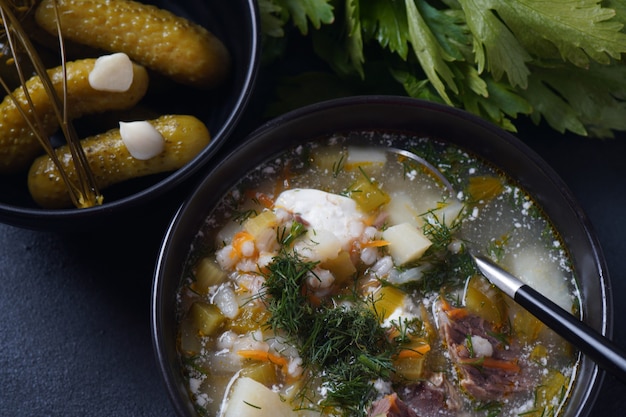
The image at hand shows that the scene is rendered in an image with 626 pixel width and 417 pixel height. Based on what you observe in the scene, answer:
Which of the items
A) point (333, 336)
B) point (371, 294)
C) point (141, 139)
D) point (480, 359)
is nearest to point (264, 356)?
point (333, 336)

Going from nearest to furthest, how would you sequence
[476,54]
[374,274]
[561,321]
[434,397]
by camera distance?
1. [561,321]
2. [434,397]
3. [374,274]
4. [476,54]

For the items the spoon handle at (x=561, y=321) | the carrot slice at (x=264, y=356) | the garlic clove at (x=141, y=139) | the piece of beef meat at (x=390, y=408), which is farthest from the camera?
the garlic clove at (x=141, y=139)

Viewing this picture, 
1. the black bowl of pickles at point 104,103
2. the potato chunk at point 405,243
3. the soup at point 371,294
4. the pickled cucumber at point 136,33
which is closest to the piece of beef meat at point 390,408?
the soup at point 371,294

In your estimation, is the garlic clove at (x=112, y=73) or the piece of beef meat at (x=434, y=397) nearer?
the piece of beef meat at (x=434, y=397)

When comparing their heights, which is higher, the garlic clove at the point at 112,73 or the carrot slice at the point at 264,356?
the garlic clove at the point at 112,73

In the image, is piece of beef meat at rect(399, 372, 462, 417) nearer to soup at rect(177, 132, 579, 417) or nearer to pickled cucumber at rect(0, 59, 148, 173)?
soup at rect(177, 132, 579, 417)

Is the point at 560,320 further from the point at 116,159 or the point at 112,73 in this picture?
the point at 112,73

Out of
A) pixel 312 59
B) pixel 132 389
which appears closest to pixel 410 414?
pixel 132 389

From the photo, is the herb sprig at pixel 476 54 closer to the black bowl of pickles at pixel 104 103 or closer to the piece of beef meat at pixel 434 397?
the black bowl of pickles at pixel 104 103
